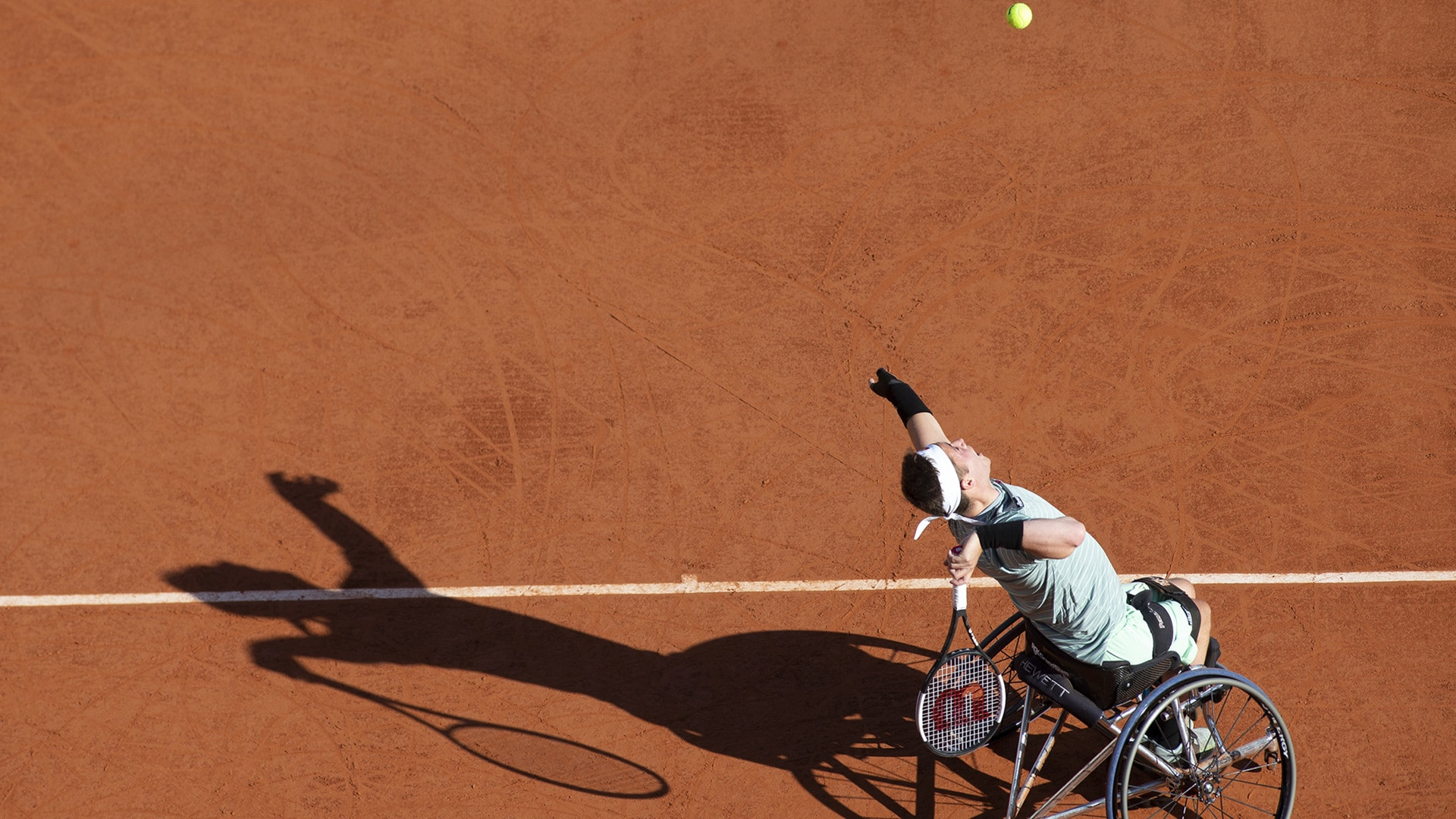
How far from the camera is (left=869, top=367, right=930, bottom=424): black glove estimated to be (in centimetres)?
561

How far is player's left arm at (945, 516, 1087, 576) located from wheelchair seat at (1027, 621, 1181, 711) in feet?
2.86

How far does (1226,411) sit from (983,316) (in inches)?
68.4

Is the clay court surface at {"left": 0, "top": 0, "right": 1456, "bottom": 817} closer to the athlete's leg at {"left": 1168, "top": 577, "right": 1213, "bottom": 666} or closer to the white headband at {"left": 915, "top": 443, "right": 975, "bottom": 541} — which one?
the athlete's leg at {"left": 1168, "top": 577, "right": 1213, "bottom": 666}

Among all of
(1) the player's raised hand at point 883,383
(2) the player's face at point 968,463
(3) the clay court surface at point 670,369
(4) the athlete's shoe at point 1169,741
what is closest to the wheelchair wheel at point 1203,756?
(4) the athlete's shoe at point 1169,741

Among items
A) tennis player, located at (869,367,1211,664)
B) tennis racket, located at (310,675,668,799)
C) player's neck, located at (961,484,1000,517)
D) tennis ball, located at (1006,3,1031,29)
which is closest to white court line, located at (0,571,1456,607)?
tennis racket, located at (310,675,668,799)

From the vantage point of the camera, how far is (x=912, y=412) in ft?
18.3

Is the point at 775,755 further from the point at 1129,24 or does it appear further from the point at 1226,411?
the point at 1129,24

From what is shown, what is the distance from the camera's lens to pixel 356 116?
832cm

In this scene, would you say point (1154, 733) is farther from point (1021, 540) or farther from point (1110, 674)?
point (1021, 540)

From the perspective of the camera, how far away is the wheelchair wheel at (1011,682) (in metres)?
5.92

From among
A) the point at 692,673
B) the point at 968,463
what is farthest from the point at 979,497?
the point at 692,673

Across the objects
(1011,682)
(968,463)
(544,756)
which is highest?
(968,463)

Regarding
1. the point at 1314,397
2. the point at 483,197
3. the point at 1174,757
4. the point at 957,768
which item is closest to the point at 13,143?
the point at 483,197

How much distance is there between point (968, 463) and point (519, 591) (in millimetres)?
3268
